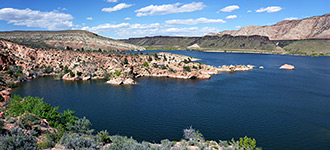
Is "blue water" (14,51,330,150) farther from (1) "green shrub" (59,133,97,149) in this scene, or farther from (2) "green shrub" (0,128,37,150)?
(2) "green shrub" (0,128,37,150)

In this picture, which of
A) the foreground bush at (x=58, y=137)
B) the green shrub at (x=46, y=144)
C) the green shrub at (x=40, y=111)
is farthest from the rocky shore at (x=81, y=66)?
the green shrub at (x=46, y=144)

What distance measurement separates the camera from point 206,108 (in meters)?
55.9

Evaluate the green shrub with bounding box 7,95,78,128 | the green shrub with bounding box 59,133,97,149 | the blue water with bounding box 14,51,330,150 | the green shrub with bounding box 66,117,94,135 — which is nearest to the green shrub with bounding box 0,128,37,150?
the green shrub with bounding box 59,133,97,149

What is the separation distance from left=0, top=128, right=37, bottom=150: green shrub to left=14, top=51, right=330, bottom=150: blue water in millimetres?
16696

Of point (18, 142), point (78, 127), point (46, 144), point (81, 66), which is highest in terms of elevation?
point (81, 66)

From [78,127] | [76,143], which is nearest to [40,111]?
[78,127]

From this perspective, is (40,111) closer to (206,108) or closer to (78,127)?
(78,127)

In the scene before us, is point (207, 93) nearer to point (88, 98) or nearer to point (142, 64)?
point (88, 98)

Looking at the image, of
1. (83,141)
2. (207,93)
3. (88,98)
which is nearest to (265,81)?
(207,93)

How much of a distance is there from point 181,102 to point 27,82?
65900 millimetres

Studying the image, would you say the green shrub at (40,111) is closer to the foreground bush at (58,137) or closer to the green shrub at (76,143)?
the foreground bush at (58,137)

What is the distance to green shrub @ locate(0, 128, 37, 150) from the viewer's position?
23.4 m

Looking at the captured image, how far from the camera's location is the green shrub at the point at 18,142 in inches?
Result: 920

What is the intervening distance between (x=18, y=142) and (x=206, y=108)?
42.6 meters
